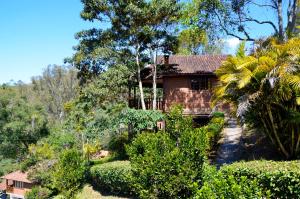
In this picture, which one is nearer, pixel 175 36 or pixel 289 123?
pixel 289 123

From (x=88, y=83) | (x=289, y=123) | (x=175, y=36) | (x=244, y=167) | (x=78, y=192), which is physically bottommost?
(x=78, y=192)

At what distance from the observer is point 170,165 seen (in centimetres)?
1282

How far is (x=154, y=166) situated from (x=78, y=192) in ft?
36.3

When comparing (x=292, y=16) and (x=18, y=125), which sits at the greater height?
(x=292, y=16)

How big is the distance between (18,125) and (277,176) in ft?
97.9

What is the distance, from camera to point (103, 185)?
2147cm

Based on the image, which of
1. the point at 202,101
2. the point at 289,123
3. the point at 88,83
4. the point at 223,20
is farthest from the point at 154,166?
the point at 202,101

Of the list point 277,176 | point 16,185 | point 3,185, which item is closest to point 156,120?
point 277,176

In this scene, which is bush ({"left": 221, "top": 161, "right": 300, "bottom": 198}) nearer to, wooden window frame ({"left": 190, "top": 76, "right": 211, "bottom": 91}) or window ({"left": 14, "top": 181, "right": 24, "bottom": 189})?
wooden window frame ({"left": 190, "top": 76, "right": 211, "bottom": 91})

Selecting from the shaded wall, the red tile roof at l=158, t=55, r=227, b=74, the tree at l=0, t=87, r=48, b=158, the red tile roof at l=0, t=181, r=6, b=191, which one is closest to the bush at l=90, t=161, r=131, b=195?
the shaded wall

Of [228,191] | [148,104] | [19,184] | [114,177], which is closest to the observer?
[228,191]

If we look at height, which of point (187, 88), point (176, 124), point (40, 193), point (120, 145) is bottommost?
point (40, 193)

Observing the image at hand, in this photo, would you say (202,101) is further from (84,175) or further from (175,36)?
(84,175)

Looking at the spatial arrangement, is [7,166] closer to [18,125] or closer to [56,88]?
[18,125]
